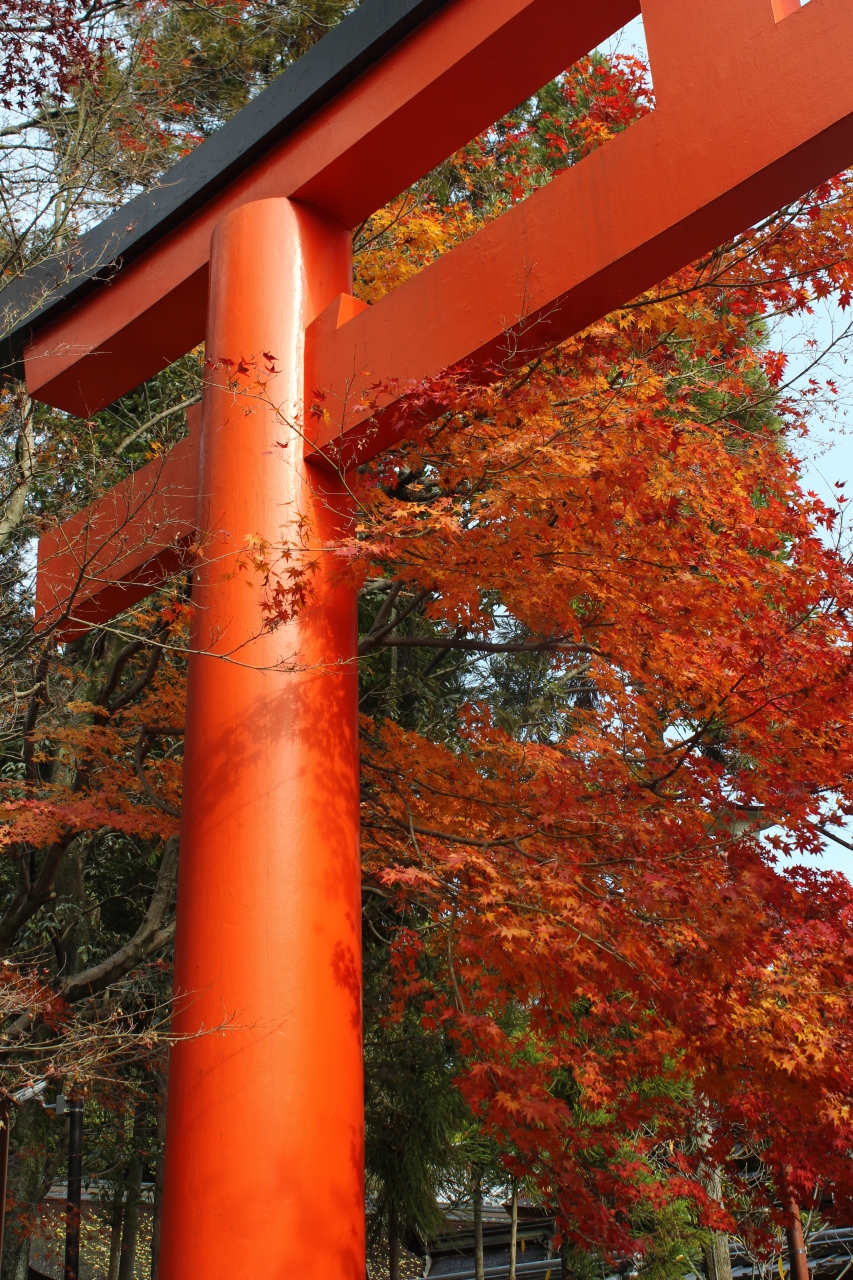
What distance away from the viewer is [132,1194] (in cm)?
991

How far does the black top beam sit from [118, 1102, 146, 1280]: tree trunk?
7885 mm

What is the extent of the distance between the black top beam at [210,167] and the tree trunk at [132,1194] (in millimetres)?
7885

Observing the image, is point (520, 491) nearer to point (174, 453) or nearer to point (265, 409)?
point (265, 409)

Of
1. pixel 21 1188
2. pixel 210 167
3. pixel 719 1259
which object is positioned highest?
pixel 210 167

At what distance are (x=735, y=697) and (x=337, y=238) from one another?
9.95 feet

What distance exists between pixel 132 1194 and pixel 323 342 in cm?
919

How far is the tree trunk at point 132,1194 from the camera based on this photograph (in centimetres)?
999

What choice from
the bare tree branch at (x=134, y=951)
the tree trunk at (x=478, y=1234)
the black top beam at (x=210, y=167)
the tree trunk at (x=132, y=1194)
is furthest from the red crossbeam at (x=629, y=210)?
the tree trunk at (x=132, y=1194)

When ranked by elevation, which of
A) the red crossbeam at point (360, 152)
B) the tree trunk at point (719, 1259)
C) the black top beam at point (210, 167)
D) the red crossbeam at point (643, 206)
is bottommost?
the tree trunk at point (719, 1259)

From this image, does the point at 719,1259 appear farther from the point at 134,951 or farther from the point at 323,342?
the point at 323,342

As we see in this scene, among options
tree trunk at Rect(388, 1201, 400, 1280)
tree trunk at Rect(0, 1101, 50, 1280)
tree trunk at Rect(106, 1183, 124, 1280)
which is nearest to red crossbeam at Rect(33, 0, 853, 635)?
tree trunk at Rect(0, 1101, 50, 1280)

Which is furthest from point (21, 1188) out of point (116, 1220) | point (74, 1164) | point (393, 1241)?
point (393, 1241)

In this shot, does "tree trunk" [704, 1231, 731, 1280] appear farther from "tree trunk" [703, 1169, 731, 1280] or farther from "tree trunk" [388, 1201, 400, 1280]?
"tree trunk" [388, 1201, 400, 1280]

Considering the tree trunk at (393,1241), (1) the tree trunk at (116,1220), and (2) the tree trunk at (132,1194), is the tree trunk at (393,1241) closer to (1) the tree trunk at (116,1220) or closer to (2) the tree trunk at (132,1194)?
(2) the tree trunk at (132,1194)
